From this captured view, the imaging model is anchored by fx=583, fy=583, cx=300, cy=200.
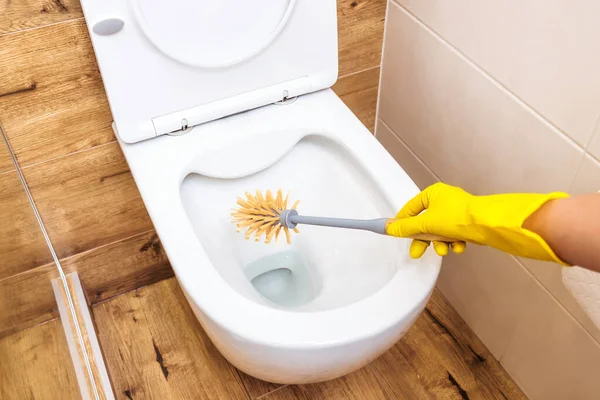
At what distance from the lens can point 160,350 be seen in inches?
43.8

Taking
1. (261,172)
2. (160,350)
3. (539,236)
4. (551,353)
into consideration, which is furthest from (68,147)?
(551,353)

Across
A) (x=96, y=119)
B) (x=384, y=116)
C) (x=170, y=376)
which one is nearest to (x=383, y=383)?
(x=170, y=376)

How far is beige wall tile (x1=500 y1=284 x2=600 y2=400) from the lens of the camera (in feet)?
2.84

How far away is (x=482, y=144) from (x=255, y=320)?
477 millimetres

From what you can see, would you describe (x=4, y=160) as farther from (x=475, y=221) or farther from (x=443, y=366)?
(x=443, y=366)

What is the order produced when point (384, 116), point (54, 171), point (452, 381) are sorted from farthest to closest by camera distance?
point (384, 116) < point (452, 381) < point (54, 171)

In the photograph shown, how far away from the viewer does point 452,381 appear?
1.06 m

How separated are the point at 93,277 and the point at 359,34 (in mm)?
694

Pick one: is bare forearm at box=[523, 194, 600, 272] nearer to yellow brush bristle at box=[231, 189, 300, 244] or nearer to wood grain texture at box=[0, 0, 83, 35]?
yellow brush bristle at box=[231, 189, 300, 244]

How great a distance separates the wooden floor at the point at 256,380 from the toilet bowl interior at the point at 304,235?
0.19 meters

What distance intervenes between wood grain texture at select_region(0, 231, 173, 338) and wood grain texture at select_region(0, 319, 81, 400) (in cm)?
3

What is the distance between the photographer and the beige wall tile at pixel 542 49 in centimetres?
70

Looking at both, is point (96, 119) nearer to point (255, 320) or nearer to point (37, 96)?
point (37, 96)

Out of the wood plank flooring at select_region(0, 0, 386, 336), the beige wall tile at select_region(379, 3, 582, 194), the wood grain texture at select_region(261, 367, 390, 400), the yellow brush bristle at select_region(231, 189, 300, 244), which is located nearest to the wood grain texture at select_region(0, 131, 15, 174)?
the wood plank flooring at select_region(0, 0, 386, 336)
